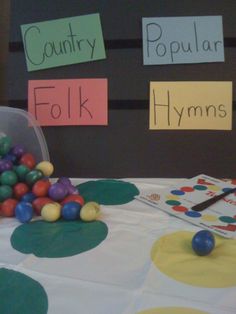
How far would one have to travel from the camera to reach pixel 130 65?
1.95ft

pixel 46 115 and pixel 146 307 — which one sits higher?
pixel 46 115

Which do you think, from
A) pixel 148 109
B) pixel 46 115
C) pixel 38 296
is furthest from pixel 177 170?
pixel 38 296

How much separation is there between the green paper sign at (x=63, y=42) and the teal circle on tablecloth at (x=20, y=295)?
359mm

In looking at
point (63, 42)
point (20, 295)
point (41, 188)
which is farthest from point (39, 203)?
point (63, 42)

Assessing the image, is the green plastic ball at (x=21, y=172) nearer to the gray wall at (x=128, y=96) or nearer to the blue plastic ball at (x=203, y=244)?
the gray wall at (x=128, y=96)

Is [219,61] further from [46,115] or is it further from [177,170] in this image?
[46,115]

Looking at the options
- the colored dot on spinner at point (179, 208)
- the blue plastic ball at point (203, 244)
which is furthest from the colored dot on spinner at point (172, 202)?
the blue plastic ball at point (203, 244)

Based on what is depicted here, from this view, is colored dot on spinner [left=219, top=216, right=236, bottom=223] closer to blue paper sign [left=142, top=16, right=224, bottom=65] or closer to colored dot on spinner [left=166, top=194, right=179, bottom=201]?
colored dot on spinner [left=166, top=194, right=179, bottom=201]

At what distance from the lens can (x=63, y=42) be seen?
0.60 m

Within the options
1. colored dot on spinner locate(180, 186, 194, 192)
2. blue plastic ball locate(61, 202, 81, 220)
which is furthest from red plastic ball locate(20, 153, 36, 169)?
colored dot on spinner locate(180, 186, 194, 192)

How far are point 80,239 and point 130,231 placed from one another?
0.06m

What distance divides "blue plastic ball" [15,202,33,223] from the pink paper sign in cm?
19

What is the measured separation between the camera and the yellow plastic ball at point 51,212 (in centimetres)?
44

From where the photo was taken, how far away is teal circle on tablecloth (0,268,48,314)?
0.30 meters
